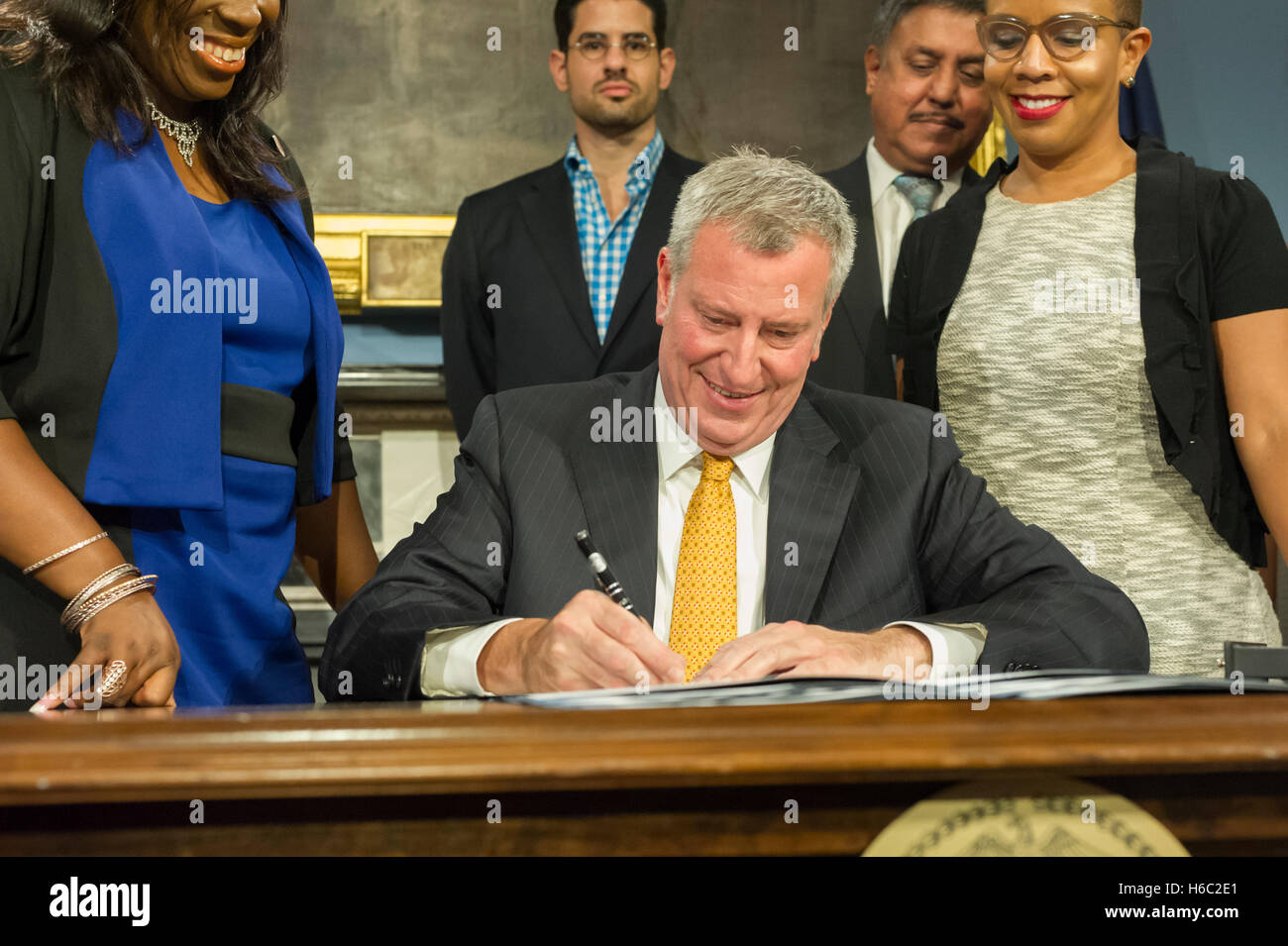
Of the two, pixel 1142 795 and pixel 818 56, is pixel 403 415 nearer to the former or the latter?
pixel 818 56

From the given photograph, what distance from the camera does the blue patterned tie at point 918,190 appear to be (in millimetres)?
2777

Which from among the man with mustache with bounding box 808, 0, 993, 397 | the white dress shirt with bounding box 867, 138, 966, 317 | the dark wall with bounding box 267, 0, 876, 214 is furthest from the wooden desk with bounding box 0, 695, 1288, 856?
the dark wall with bounding box 267, 0, 876, 214

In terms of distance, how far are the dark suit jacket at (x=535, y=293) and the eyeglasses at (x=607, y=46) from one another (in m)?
0.27

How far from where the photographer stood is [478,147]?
374cm

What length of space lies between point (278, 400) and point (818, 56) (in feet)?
8.16

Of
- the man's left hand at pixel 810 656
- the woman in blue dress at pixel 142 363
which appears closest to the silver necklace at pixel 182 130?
the woman in blue dress at pixel 142 363

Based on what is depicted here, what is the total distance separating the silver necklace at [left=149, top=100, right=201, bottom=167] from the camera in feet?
6.02

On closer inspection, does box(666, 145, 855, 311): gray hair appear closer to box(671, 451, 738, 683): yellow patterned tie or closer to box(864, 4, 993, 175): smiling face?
box(671, 451, 738, 683): yellow patterned tie

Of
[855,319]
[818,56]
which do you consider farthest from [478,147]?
[855,319]

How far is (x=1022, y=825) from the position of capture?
100 centimetres

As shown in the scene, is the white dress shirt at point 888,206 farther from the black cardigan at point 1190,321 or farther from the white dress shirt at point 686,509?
the white dress shirt at point 686,509

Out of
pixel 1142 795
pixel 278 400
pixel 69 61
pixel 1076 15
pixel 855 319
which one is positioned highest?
pixel 1076 15

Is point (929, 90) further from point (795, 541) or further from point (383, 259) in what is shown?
point (383, 259)

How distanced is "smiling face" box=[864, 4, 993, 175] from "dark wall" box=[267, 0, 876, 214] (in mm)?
1014
